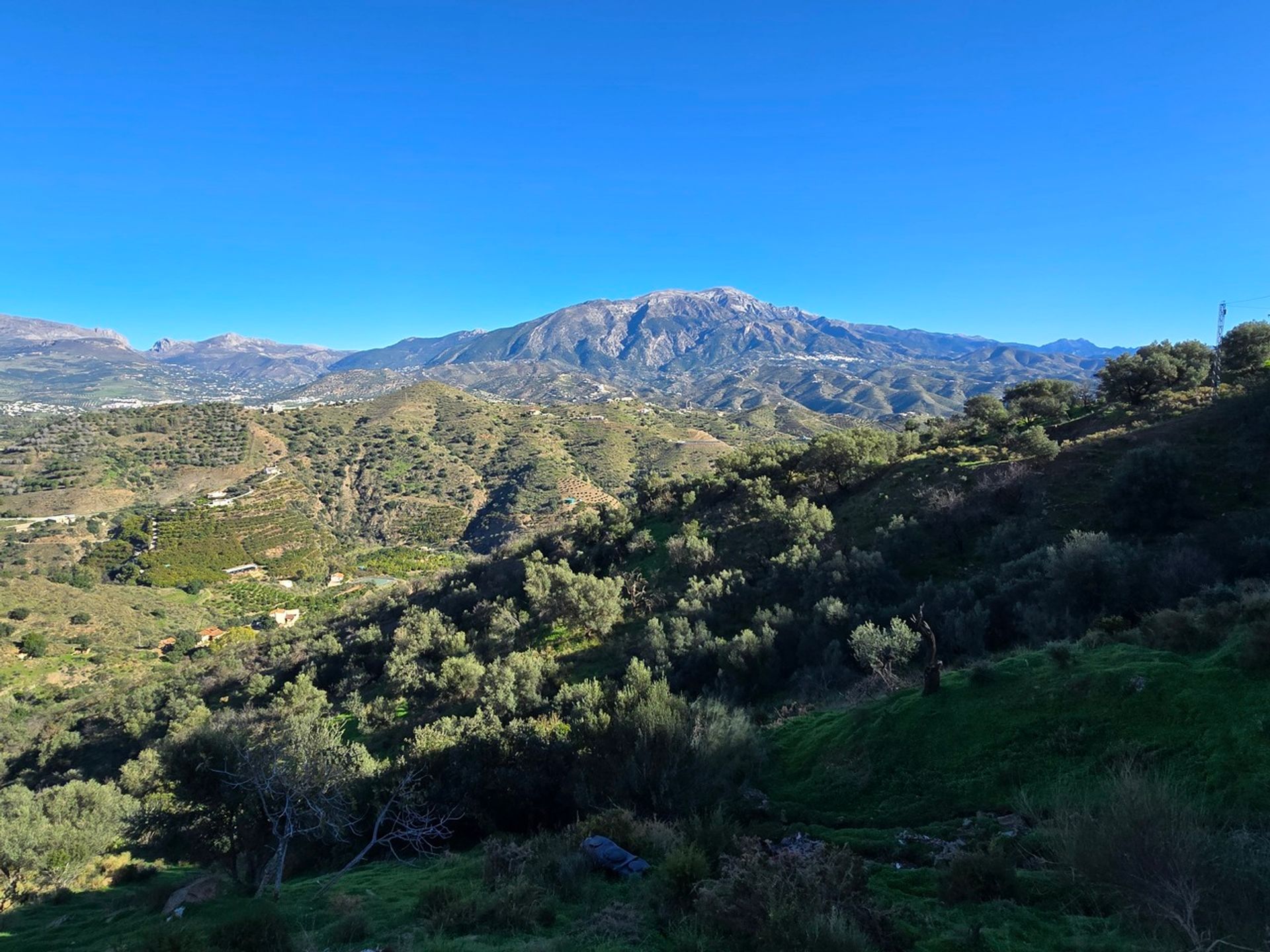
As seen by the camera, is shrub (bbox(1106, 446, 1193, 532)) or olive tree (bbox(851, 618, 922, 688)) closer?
olive tree (bbox(851, 618, 922, 688))

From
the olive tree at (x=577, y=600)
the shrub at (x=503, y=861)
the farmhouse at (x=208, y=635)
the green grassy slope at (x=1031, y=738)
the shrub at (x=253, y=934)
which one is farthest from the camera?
the farmhouse at (x=208, y=635)

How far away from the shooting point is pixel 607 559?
3538 cm

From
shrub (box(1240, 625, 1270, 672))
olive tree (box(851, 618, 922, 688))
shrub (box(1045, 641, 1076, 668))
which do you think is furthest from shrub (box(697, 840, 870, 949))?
olive tree (box(851, 618, 922, 688))

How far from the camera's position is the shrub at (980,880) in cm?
631

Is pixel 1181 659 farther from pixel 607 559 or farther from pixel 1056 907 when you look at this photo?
pixel 607 559

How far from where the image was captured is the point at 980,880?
20.9 feet

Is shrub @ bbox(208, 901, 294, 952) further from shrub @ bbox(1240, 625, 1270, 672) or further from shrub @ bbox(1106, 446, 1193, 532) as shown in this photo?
shrub @ bbox(1106, 446, 1193, 532)

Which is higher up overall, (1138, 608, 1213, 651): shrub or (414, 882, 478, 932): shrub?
(1138, 608, 1213, 651): shrub

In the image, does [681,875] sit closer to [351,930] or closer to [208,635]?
[351,930]

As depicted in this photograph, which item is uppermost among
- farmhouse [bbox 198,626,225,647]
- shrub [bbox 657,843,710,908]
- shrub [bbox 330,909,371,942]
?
shrub [bbox 657,843,710,908]

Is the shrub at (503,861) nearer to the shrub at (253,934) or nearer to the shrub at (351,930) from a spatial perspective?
the shrub at (351,930)

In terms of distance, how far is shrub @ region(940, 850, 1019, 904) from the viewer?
631 cm

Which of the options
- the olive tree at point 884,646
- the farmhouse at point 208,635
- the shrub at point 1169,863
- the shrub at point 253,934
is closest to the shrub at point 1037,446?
the olive tree at point 884,646

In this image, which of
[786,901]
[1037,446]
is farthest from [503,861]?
[1037,446]
